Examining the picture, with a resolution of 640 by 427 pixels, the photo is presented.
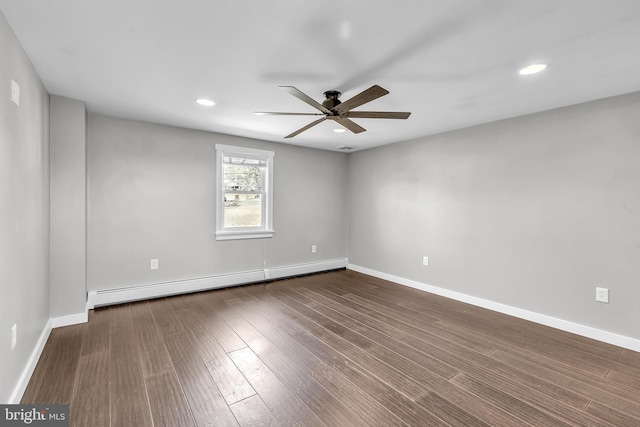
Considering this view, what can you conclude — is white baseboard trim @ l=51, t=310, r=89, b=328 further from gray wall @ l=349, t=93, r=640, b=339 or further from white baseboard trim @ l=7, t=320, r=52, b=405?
gray wall @ l=349, t=93, r=640, b=339

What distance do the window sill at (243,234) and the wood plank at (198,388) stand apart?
1853 millimetres

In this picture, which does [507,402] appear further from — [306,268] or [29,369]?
[306,268]

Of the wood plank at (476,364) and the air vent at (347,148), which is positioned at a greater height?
the air vent at (347,148)

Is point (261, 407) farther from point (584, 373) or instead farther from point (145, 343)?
point (584, 373)

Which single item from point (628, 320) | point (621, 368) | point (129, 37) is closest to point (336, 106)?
point (129, 37)

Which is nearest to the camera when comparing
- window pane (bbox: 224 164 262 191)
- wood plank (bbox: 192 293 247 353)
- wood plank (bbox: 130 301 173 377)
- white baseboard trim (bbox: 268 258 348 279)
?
wood plank (bbox: 130 301 173 377)

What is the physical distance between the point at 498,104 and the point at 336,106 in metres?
1.77

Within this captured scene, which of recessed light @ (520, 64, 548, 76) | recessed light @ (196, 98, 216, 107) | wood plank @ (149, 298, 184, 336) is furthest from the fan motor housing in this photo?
wood plank @ (149, 298, 184, 336)

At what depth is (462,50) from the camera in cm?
191

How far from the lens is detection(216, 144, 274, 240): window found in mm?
4297

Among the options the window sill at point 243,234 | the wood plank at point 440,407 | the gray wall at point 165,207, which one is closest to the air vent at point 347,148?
the gray wall at point 165,207

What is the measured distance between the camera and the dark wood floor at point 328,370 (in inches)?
68.7

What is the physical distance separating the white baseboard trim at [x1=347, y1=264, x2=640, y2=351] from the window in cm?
246

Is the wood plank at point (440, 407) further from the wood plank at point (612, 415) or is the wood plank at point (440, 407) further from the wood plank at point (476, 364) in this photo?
the wood plank at point (612, 415)
